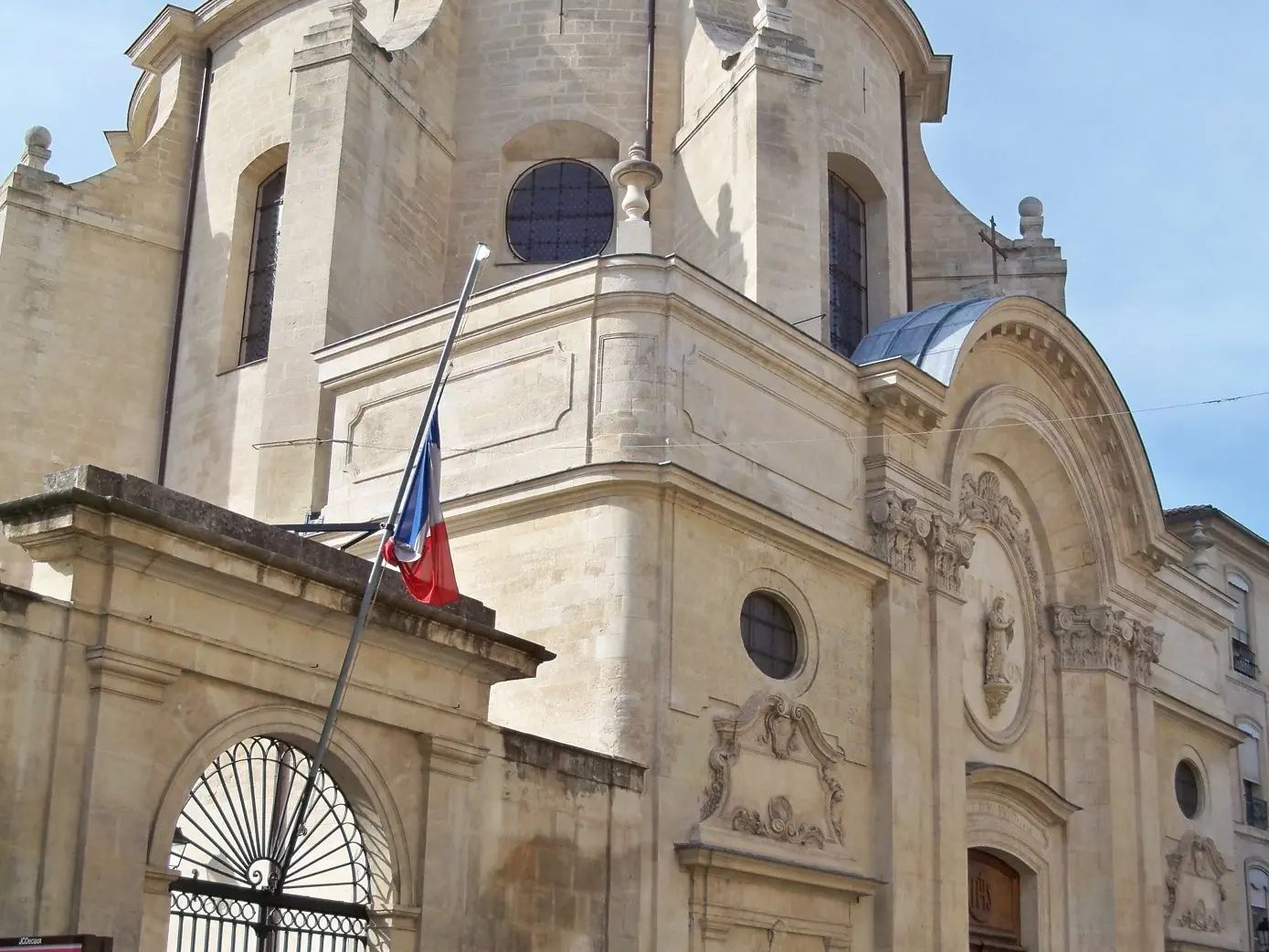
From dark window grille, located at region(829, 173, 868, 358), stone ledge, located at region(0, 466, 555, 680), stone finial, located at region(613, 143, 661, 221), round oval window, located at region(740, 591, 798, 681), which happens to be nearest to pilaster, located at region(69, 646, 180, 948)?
stone ledge, located at region(0, 466, 555, 680)

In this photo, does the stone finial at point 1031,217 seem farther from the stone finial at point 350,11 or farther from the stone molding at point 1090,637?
the stone finial at point 350,11

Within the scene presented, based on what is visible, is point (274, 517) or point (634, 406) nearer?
point (634, 406)

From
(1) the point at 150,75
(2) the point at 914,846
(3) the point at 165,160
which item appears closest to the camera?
(2) the point at 914,846

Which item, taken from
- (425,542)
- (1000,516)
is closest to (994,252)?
(1000,516)

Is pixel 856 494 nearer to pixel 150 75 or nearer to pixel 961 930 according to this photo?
pixel 961 930

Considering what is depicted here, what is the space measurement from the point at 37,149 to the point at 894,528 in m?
12.7

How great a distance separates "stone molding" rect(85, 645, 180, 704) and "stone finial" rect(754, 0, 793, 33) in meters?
13.9

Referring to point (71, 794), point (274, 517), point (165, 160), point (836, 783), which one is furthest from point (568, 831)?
point (165, 160)

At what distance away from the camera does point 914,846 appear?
61.0 ft

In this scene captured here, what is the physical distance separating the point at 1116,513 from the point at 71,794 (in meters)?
17.1

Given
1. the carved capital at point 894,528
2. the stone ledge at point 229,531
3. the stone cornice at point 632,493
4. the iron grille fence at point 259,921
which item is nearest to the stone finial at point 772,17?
the carved capital at point 894,528

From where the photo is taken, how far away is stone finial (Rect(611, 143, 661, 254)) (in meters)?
18.3

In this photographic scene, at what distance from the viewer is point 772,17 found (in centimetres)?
2264

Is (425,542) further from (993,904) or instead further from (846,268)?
(846,268)
